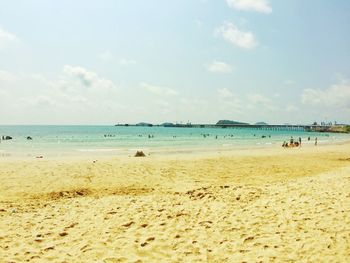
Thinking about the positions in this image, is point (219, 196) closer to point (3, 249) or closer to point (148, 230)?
point (148, 230)

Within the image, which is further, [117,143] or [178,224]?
[117,143]

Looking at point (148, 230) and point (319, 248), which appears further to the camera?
point (148, 230)

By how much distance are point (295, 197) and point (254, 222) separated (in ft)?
8.25

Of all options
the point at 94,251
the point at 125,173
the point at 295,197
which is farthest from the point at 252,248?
the point at 125,173

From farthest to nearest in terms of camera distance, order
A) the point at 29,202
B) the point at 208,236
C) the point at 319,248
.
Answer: the point at 29,202 → the point at 208,236 → the point at 319,248

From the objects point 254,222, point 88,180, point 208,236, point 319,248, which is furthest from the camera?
point 88,180

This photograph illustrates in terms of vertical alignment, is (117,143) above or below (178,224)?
below

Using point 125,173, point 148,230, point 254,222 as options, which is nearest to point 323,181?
point 254,222

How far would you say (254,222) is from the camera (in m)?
8.53

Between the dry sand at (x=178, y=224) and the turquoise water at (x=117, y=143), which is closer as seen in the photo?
the dry sand at (x=178, y=224)

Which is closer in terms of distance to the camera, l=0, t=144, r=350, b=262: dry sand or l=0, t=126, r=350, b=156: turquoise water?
l=0, t=144, r=350, b=262: dry sand

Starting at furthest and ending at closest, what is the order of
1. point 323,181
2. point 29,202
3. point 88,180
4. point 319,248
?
point 88,180
point 323,181
point 29,202
point 319,248

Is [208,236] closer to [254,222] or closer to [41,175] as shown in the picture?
[254,222]

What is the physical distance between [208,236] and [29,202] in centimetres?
652
